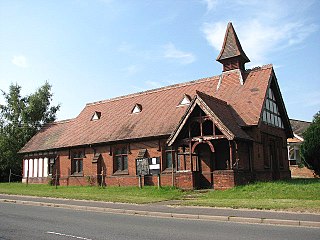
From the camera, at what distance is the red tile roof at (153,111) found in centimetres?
2647

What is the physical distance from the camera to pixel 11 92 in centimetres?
5034

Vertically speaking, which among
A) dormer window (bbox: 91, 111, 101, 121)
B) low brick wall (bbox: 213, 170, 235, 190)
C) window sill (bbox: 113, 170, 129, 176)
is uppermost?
dormer window (bbox: 91, 111, 101, 121)

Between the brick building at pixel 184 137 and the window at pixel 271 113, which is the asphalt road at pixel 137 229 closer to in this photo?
the brick building at pixel 184 137

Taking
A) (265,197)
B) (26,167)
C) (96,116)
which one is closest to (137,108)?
(96,116)

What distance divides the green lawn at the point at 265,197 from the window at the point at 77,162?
16.8m

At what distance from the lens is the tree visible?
29.5 meters

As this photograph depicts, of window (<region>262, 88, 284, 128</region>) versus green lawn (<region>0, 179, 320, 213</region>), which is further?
window (<region>262, 88, 284, 128</region>)

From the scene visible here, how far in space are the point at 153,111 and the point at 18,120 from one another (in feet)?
89.0

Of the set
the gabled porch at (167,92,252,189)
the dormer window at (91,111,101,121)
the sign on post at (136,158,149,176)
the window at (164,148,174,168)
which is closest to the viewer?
the gabled porch at (167,92,252,189)

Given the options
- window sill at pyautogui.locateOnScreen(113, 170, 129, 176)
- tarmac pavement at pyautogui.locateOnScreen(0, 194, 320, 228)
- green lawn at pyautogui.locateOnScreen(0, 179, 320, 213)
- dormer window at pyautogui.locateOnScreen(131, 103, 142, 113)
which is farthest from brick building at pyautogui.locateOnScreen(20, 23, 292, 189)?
tarmac pavement at pyautogui.locateOnScreen(0, 194, 320, 228)

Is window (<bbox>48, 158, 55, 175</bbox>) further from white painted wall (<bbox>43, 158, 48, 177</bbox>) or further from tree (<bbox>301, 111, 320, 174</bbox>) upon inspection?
tree (<bbox>301, 111, 320, 174</bbox>)

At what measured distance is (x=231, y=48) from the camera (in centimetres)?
3042

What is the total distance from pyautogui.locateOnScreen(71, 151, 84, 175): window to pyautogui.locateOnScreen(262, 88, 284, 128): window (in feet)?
56.5

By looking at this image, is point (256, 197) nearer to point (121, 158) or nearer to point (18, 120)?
point (121, 158)
